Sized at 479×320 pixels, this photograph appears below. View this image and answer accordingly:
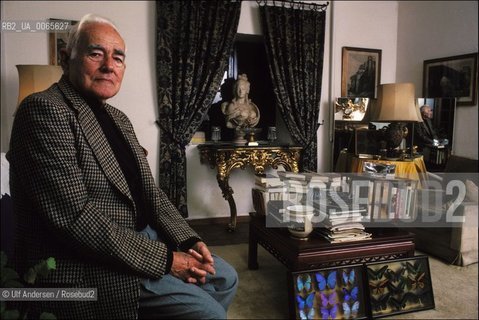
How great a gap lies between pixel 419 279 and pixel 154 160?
2.51 meters

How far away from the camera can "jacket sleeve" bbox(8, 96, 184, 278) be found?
2.90ft

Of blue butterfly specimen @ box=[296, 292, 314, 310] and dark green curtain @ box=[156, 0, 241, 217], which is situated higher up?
dark green curtain @ box=[156, 0, 241, 217]

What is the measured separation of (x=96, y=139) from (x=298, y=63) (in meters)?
3.09

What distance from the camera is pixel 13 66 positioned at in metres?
3.00

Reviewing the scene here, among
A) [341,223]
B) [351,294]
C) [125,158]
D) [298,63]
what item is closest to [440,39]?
[298,63]

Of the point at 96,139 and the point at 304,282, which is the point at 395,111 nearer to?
the point at 304,282

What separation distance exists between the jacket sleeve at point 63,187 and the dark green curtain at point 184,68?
8.10 feet

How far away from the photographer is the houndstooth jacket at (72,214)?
890 mm

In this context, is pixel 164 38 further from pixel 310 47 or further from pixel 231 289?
pixel 231 289

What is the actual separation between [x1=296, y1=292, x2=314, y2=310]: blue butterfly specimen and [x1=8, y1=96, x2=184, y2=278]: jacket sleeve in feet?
3.12

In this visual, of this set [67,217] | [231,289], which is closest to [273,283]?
[231,289]

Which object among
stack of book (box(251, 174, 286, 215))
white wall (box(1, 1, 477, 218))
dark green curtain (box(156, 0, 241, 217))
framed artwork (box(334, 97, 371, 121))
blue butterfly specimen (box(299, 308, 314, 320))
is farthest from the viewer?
framed artwork (box(334, 97, 371, 121))

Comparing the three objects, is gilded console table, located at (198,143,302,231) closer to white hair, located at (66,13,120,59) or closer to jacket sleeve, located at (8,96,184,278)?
white hair, located at (66,13,120,59)

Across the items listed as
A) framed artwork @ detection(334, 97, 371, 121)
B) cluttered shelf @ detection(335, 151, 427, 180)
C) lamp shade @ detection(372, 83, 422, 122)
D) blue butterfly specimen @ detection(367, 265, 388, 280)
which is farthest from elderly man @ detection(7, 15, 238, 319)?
framed artwork @ detection(334, 97, 371, 121)
